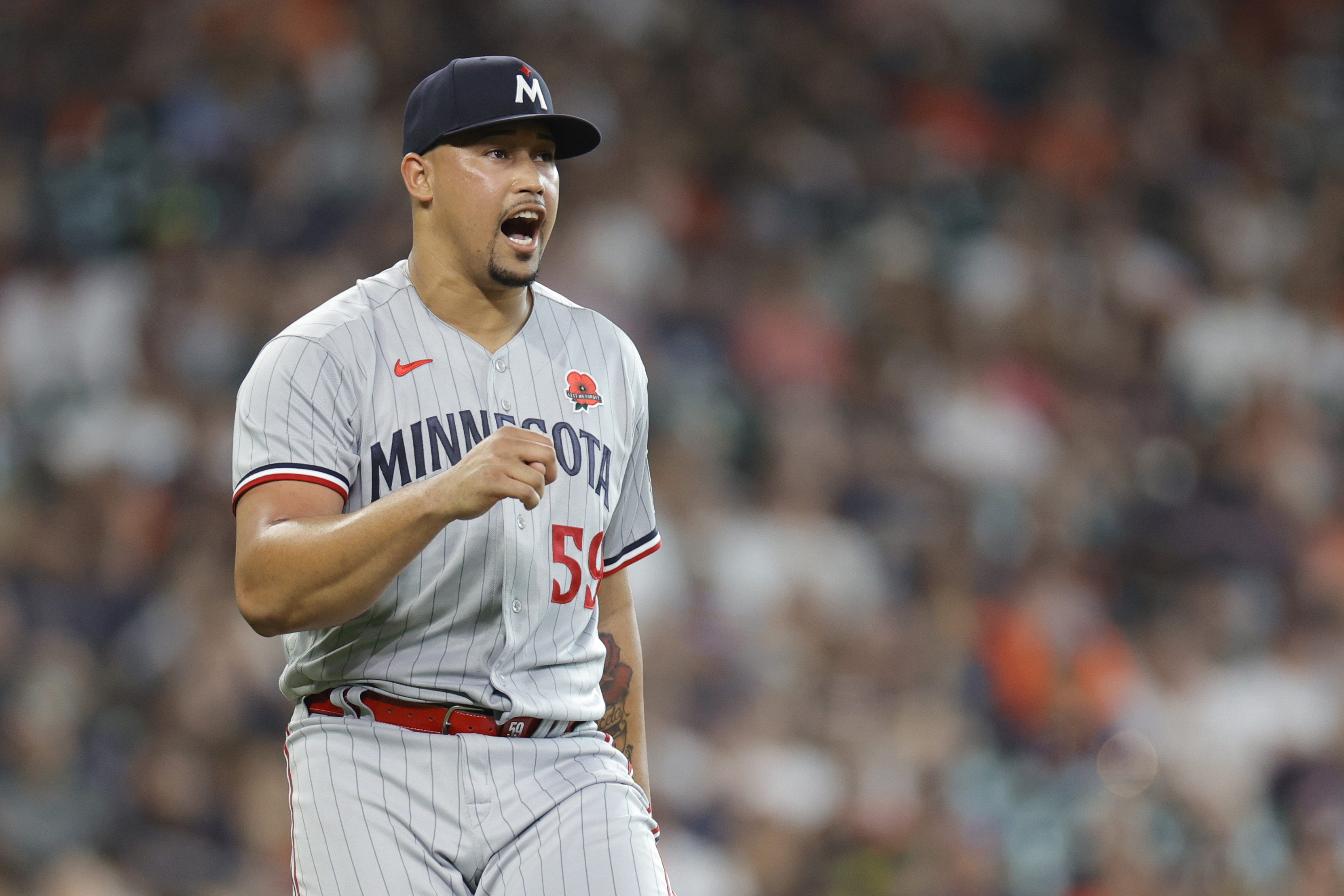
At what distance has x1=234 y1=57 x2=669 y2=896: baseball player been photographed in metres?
2.54

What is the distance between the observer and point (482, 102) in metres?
2.84

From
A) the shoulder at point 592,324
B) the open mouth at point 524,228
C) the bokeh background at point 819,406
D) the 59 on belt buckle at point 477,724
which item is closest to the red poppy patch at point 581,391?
the shoulder at point 592,324

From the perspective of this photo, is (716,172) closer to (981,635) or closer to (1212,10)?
(981,635)

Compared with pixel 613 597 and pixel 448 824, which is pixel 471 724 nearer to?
pixel 448 824

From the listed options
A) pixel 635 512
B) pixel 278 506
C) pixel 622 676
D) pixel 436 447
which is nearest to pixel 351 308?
pixel 436 447

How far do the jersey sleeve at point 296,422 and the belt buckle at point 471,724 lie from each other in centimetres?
42

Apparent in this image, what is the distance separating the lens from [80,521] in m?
6.89

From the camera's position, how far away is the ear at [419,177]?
2.93m

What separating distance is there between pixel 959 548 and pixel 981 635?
48 cm

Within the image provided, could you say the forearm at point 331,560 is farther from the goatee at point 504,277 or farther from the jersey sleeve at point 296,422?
the goatee at point 504,277

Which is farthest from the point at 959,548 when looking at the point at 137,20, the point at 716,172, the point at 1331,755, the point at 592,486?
the point at 137,20

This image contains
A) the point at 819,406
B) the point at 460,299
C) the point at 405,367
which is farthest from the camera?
the point at 819,406

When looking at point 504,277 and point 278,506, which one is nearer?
point 278,506

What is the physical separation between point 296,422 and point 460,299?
0.44m
